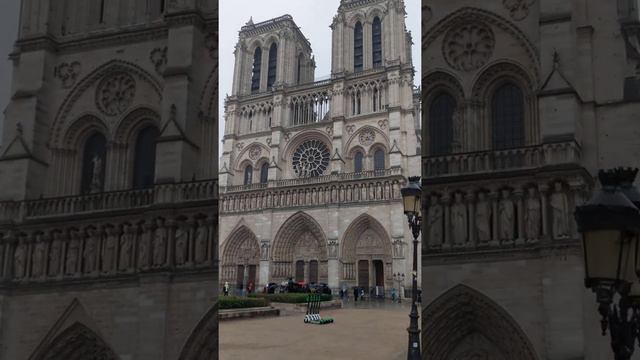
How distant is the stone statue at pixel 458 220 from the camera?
3203 millimetres

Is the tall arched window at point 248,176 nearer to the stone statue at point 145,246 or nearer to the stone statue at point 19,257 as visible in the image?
the stone statue at point 145,246

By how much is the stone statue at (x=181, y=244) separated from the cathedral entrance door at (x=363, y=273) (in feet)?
4.22

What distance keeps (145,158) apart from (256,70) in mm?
1708

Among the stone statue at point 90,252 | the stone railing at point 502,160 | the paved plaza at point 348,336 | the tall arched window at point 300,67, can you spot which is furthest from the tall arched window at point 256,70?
the stone statue at point 90,252

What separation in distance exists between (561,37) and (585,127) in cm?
53

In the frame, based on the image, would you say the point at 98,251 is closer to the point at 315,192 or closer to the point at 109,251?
the point at 109,251

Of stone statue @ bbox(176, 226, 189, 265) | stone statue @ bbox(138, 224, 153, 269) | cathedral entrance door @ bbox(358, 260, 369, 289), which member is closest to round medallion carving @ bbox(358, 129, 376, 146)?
cathedral entrance door @ bbox(358, 260, 369, 289)

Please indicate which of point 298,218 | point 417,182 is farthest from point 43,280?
point 417,182

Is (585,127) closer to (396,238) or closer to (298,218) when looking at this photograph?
(396,238)

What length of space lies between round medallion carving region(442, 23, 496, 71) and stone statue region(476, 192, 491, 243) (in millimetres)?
796

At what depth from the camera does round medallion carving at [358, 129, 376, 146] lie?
243 cm

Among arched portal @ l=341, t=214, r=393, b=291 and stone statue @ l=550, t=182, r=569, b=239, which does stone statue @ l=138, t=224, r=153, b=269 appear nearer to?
arched portal @ l=341, t=214, r=393, b=291

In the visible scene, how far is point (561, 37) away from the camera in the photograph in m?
3.30

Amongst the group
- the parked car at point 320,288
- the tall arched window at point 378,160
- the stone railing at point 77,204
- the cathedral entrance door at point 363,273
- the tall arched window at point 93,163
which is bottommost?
the parked car at point 320,288
